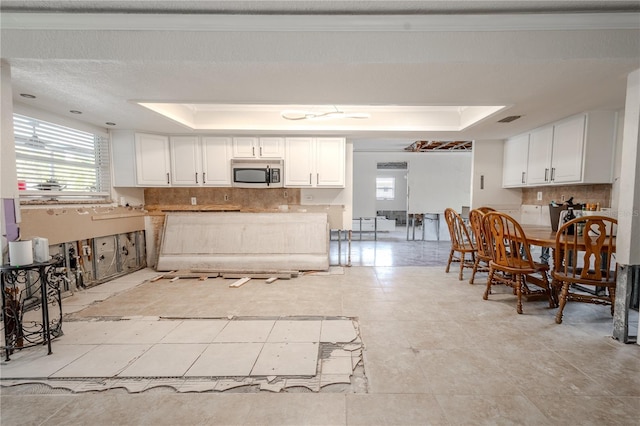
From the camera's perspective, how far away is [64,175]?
3396 mm

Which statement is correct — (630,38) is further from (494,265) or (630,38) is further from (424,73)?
(494,265)

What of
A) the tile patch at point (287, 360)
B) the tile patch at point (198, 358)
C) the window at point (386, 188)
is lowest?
the tile patch at point (198, 358)

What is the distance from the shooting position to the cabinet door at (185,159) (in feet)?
14.0

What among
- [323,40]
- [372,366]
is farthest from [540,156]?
[372,366]

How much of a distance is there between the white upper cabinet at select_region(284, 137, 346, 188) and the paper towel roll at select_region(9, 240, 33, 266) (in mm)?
2965

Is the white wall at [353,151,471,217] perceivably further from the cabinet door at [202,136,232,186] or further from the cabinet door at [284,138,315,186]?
the cabinet door at [202,136,232,186]

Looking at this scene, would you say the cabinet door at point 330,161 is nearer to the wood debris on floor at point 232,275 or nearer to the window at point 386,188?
the wood debris on floor at point 232,275

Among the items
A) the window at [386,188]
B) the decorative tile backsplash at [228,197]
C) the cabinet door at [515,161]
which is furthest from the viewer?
the window at [386,188]

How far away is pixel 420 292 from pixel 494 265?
2.73 feet

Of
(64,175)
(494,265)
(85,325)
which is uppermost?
(64,175)

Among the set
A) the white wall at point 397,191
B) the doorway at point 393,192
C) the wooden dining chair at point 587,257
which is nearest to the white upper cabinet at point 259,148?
the wooden dining chair at point 587,257

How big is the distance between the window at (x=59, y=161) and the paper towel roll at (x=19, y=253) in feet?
5.25

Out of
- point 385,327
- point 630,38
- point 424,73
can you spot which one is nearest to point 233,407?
point 385,327

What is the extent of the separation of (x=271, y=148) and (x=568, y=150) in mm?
4035
